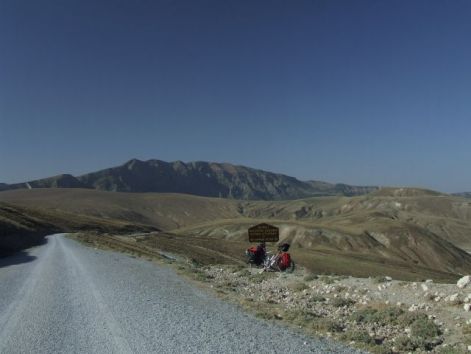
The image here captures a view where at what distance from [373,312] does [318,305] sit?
3001mm

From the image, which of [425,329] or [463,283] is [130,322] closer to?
[425,329]

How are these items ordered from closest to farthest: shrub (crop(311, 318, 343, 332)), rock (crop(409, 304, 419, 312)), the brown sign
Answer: shrub (crop(311, 318, 343, 332))
rock (crop(409, 304, 419, 312))
the brown sign

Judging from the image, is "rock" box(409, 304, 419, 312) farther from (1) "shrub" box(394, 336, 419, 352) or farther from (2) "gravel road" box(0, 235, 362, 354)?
(2) "gravel road" box(0, 235, 362, 354)

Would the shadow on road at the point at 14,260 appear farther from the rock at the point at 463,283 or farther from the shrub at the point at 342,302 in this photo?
the rock at the point at 463,283

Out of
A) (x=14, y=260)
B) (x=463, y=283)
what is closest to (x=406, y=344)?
(x=463, y=283)

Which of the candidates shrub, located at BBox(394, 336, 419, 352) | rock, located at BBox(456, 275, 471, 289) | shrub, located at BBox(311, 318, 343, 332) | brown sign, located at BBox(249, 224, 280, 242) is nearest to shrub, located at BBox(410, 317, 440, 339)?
shrub, located at BBox(394, 336, 419, 352)

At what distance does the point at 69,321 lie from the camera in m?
14.5

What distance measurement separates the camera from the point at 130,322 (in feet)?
46.1

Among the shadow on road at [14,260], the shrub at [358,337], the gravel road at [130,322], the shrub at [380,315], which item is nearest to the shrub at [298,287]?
the gravel road at [130,322]

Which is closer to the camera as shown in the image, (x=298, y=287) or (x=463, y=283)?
(x=463, y=283)

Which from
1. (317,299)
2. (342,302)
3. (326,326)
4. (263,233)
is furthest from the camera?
(263,233)

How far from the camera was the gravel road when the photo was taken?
37.9 ft

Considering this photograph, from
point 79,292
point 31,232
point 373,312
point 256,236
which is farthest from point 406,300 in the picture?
point 31,232

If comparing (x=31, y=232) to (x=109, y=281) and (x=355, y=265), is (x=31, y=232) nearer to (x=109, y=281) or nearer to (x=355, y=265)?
(x=355, y=265)
